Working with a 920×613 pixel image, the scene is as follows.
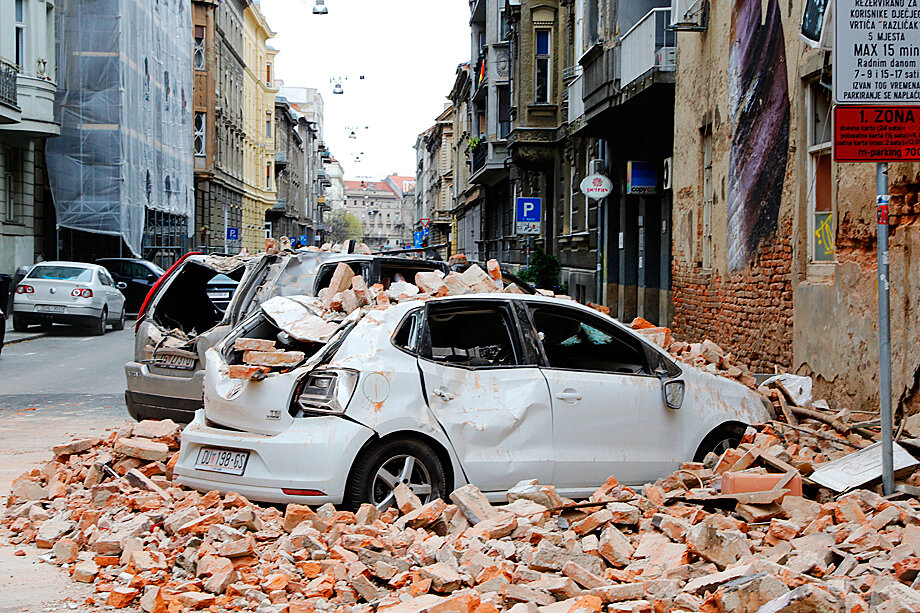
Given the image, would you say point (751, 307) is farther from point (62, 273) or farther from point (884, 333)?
point (62, 273)

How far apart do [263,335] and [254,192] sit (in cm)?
7183

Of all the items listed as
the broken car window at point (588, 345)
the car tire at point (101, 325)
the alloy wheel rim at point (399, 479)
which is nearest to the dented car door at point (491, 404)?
the alloy wheel rim at point (399, 479)

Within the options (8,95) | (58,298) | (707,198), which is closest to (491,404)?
(707,198)

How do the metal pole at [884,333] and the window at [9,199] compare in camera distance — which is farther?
the window at [9,199]

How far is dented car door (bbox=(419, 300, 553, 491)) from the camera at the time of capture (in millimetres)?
6324

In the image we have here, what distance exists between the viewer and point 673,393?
706 centimetres

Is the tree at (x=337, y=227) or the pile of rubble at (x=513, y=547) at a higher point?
the tree at (x=337, y=227)

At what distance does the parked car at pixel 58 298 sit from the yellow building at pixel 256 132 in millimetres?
46630

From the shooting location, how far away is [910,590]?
4.22 m

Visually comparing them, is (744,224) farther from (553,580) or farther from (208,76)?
(208,76)

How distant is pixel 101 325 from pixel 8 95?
7.74 metres

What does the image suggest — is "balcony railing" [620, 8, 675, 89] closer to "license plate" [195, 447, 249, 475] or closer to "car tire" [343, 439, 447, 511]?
"car tire" [343, 439, 447, 511]

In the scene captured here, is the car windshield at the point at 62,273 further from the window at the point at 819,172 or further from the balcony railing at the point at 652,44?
the window at the point at 819,172

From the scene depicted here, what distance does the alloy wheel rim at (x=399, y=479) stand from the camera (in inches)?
238
